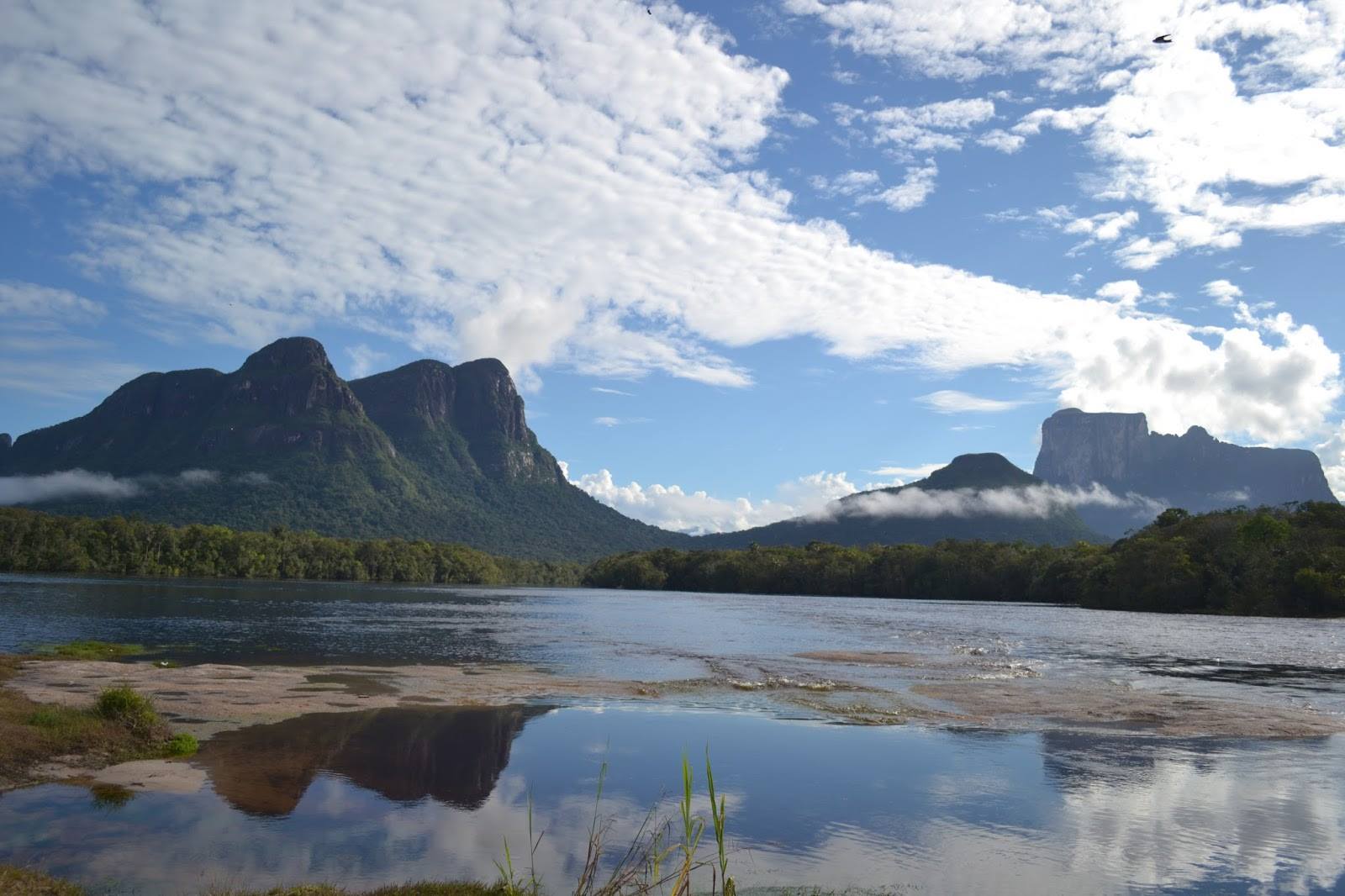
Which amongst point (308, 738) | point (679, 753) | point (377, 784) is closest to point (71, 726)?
point (308, 738)

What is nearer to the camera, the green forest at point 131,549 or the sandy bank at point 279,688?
the sandy bank at point 279,688

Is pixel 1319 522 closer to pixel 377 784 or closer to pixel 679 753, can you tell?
pixel 679 753

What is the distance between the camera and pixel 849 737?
2750 centimetres

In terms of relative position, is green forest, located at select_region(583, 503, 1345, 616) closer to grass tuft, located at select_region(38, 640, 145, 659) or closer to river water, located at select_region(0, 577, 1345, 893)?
river water, located at select_region(0, 577, 1345, 893)

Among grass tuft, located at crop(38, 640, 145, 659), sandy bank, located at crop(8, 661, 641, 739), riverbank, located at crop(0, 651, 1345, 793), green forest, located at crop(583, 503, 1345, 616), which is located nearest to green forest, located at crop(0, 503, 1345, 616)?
green forest, located at crop(583, 503, 1345, 616)

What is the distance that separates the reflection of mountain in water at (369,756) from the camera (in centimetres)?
1917

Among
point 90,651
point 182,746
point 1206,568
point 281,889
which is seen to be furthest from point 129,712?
point 1206,568

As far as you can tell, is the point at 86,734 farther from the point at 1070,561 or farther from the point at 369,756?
the point at 1070,561

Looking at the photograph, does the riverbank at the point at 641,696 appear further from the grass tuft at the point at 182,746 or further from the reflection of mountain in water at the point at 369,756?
the reflection of mountain in water at the point at 369,756

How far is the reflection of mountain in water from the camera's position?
19.2 metres

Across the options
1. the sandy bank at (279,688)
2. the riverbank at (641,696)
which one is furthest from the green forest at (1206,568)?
the sandy bank at (279,688)

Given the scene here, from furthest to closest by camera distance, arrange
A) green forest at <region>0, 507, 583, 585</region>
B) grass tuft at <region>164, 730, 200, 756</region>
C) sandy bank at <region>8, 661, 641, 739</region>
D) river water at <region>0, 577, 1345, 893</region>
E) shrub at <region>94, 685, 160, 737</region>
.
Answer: green forest at <region>0, 507, 583, 585</region> → sandy bank at <region>8, 661, 641, 739</region> → shrub at <region>94, 685, 160, 737</region> → grass tuft at <region>164, 730, 200, 756</region> → river water at <region>0, 577, 1345, 893</region>

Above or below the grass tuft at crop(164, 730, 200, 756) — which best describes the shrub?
above

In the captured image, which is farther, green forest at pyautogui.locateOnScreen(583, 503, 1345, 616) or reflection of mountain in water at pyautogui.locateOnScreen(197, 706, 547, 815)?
green forest at pyautogui.locateOnScreen(583, 503, 1345, 616)
